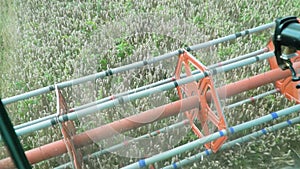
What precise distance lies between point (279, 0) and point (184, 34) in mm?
2042

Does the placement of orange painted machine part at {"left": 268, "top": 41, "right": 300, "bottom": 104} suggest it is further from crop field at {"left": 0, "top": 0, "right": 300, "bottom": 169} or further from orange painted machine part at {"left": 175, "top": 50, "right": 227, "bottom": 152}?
orange painted machine part at {"left": 175, "top": 50, "right": 227, "bottom": 152}

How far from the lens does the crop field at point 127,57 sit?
3.56 metres

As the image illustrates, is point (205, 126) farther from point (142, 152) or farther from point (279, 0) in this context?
point (279, 0)

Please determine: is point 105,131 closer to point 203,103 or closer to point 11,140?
point 203,103

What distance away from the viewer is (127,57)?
185 inches

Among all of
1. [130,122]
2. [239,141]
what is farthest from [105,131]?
[239,141]

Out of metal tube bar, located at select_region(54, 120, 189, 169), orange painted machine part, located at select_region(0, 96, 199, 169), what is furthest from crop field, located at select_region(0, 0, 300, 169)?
orange painted machine part, located at select_region(0, 96, 199, 169)

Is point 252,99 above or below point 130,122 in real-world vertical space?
below

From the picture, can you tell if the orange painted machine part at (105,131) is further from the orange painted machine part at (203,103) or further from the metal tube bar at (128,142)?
the metal tube bar at (128,142)

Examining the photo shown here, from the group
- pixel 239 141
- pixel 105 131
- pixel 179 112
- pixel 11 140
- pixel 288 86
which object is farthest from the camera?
pixel 288 86

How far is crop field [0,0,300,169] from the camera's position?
3.56m

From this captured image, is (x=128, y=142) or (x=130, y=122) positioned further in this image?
(x=128, y=142)

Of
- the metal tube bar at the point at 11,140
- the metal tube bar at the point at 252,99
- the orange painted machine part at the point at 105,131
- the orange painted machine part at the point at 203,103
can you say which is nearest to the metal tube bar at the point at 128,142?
the orange painted machine part at the point at 203,103

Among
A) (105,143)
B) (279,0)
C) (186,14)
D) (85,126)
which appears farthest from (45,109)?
(279,0)
